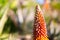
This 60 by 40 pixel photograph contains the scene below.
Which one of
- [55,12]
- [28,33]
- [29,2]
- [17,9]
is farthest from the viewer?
[55,12]

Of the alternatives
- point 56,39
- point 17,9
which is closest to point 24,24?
point 17,9

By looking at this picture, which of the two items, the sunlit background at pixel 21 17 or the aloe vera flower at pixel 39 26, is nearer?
the aloe vera flower at pixel 39 26

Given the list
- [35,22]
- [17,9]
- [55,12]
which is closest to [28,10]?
[17,9]

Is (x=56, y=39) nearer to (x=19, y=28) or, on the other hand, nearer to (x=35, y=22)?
(x=35, y=22)

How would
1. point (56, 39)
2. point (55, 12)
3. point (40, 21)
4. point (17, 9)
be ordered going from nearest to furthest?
point (40, 21) < point (56, 39) < point (17, 9) < point (55, 12)

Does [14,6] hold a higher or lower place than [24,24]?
higher

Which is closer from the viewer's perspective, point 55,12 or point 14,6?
point 14,6

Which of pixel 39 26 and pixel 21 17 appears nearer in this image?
pixel 39 26
